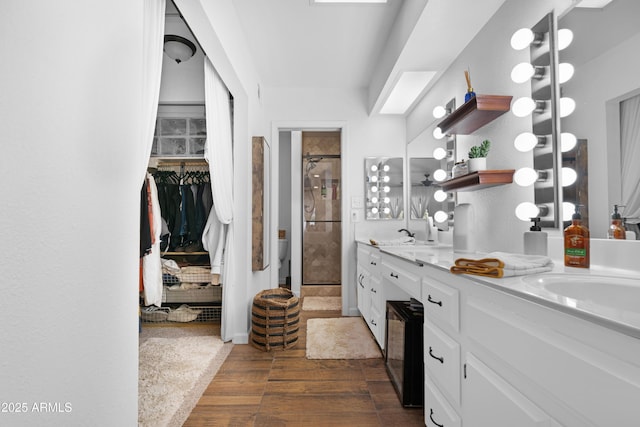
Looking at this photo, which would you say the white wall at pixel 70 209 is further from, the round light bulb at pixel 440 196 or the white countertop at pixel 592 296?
the round light bulb at pixel 440 196

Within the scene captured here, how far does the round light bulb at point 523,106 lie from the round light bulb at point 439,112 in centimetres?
95

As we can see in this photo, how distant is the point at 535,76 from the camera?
154 cm

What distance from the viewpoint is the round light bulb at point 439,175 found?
104 inches

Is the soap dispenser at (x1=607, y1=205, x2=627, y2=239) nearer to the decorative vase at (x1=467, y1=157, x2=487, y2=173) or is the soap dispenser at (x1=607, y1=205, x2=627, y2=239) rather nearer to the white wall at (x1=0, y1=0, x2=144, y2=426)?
the decorative vase at (x1=467, y1=157, x2=487, y2=173)

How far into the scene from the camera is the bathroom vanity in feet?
1.81

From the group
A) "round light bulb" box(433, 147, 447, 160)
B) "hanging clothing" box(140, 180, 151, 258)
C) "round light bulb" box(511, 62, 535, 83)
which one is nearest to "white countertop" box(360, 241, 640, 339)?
"round light bulb" box(511, 62, 535, 83)

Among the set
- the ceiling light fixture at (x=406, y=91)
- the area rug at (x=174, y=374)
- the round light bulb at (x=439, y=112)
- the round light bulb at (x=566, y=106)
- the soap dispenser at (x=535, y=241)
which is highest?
the ceiling light fixture at (x=406, y=91)

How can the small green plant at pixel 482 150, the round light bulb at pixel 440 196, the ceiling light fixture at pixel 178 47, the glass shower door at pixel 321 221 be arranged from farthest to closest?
the glass shower door at pixel 321 221
the round light bulb at pixel 440 196
the ceiling light fixture at pixel 178 47
the small green plant at pixel 482 150

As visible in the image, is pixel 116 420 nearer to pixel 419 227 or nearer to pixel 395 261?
pixel 395 261

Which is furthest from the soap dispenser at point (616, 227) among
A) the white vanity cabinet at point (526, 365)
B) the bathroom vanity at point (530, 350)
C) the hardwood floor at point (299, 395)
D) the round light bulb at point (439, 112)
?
the round light bulb at point (439, 112)

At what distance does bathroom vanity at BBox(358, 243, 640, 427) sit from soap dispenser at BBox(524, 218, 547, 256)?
325mm

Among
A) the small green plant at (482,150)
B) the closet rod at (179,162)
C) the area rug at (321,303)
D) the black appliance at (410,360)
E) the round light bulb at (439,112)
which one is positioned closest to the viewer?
the black appliance at (410,360)

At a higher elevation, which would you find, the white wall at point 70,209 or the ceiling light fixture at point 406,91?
the ceiling light fixture at point 406,91

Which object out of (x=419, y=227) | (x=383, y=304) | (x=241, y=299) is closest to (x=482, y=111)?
(x=383, y=304)
